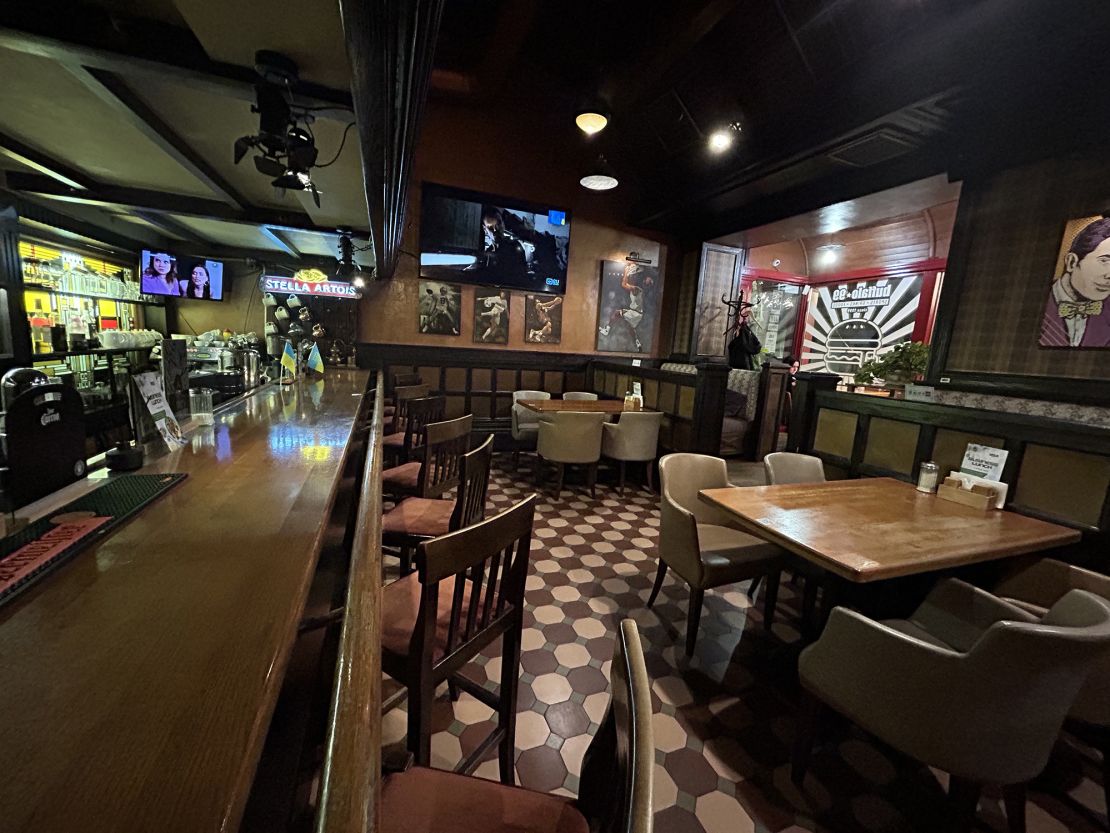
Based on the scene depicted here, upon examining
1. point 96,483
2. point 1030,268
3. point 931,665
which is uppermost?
point 1030,268

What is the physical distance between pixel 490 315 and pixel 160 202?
11.6 feet

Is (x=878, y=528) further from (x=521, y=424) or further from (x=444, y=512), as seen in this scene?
(x=521, y=424)

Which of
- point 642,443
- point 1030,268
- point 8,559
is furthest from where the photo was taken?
point 642,443

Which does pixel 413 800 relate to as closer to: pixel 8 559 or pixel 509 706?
pixel 509 706

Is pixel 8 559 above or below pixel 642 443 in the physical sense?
above

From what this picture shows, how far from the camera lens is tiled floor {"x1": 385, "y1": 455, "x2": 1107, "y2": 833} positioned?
1.52 metres

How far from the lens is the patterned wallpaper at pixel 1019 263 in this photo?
2854 millimetres

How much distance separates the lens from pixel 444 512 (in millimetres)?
2318

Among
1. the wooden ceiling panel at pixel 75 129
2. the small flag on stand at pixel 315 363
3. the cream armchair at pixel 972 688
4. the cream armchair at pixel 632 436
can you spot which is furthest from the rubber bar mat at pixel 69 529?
the small flag on stand at pixel 315 363

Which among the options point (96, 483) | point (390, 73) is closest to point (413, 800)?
point (96, 483)

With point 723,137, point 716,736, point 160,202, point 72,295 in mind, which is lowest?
point 716,736

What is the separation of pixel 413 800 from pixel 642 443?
3.88 m

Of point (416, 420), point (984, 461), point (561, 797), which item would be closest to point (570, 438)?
point (416, 420)

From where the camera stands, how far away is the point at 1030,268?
3.09 m
